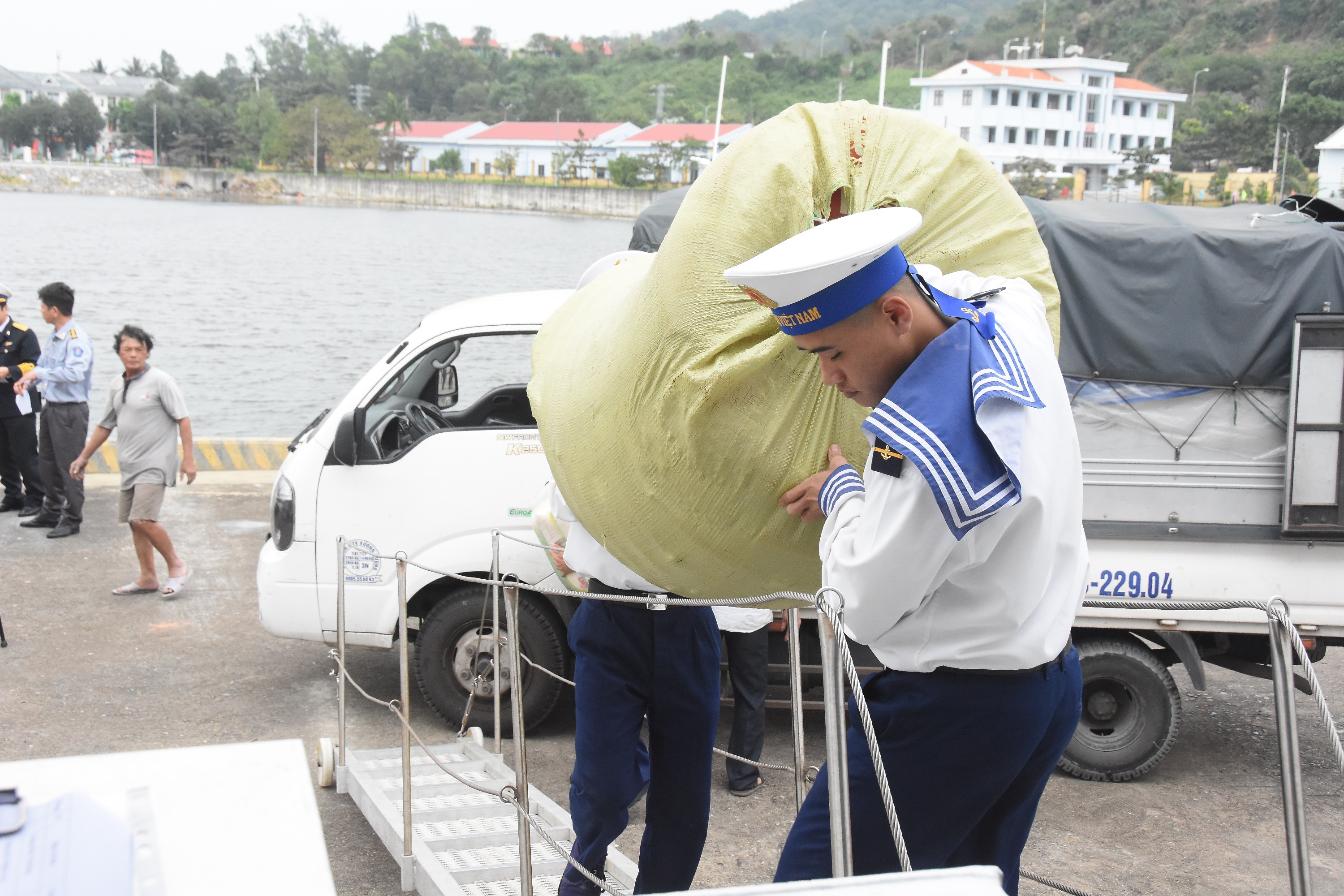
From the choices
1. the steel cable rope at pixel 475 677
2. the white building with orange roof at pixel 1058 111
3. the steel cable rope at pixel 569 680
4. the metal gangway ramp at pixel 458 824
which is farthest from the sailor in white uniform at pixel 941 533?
the white building with orange roof at pixel 1058 111

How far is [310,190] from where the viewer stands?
384 feet

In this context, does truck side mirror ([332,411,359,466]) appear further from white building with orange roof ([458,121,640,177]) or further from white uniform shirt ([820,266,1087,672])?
white building with orange roof ([458,121,640,177])

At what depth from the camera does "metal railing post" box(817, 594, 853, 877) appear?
206cm

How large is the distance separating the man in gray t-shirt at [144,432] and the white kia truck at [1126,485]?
1.95m

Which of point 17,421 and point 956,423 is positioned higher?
point 956,423

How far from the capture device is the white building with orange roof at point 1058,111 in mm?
77375

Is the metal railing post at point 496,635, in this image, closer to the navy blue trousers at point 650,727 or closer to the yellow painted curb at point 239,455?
the navy blue trousers at point 650,727

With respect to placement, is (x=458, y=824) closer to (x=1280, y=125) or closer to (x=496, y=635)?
(x=496, y=635)

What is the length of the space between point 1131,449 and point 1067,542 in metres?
3.62

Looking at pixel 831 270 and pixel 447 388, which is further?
pixel 447 388

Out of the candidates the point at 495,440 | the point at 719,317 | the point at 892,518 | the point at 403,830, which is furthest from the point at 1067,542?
the point at 495,440

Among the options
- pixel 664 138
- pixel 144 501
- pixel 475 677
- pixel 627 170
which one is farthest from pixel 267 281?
pixel 664 138

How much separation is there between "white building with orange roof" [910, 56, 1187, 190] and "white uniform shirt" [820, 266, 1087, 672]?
7477 cm

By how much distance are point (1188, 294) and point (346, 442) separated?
407 centimetres
